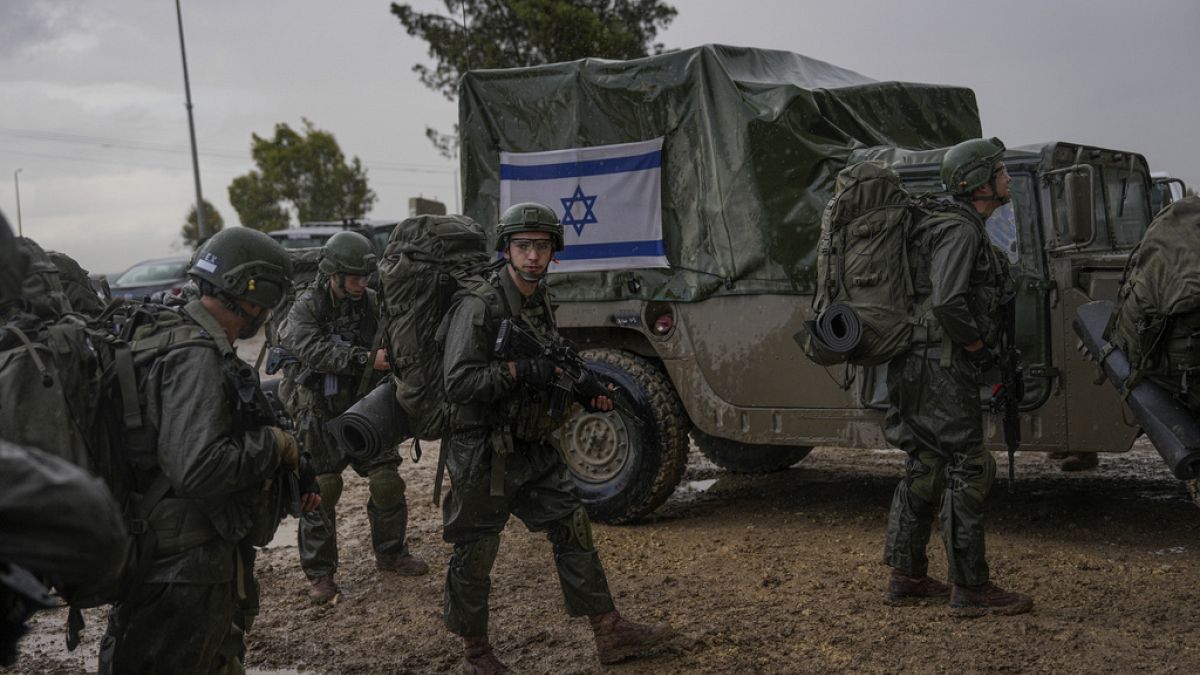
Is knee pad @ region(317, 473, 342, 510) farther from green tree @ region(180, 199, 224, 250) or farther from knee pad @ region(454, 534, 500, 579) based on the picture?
green tree @ region(180, 199, 224, 250)

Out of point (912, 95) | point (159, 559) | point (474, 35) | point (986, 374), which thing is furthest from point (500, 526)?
point (474, 35)

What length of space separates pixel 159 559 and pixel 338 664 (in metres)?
2.08

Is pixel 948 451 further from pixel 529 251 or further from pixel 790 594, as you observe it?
pixel 529 251

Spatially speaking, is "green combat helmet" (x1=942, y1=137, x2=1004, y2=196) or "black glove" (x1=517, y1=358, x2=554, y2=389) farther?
"green combat helmet" (x1=942, y1=137, x2=1004, y2=196)

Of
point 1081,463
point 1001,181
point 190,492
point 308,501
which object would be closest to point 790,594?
point 1001,181

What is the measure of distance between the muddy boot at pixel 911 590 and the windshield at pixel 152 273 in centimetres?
1856

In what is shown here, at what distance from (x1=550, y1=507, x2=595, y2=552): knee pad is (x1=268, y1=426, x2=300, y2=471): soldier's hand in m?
1.45

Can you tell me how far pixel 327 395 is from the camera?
6.14 meters

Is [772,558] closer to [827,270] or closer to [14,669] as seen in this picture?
[827,270]

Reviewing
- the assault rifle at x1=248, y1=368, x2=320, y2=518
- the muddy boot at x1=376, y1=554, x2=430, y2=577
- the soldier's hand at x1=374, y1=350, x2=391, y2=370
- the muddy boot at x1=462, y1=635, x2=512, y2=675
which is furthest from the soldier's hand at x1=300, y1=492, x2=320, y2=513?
the muddy boot at x1=376, y1=554, x2=430, y2=577

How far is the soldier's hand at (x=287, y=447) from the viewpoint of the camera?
3314 millimetres

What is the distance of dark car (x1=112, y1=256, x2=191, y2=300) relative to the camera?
21234 mm

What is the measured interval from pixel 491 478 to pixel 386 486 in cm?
190

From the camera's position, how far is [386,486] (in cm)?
629
